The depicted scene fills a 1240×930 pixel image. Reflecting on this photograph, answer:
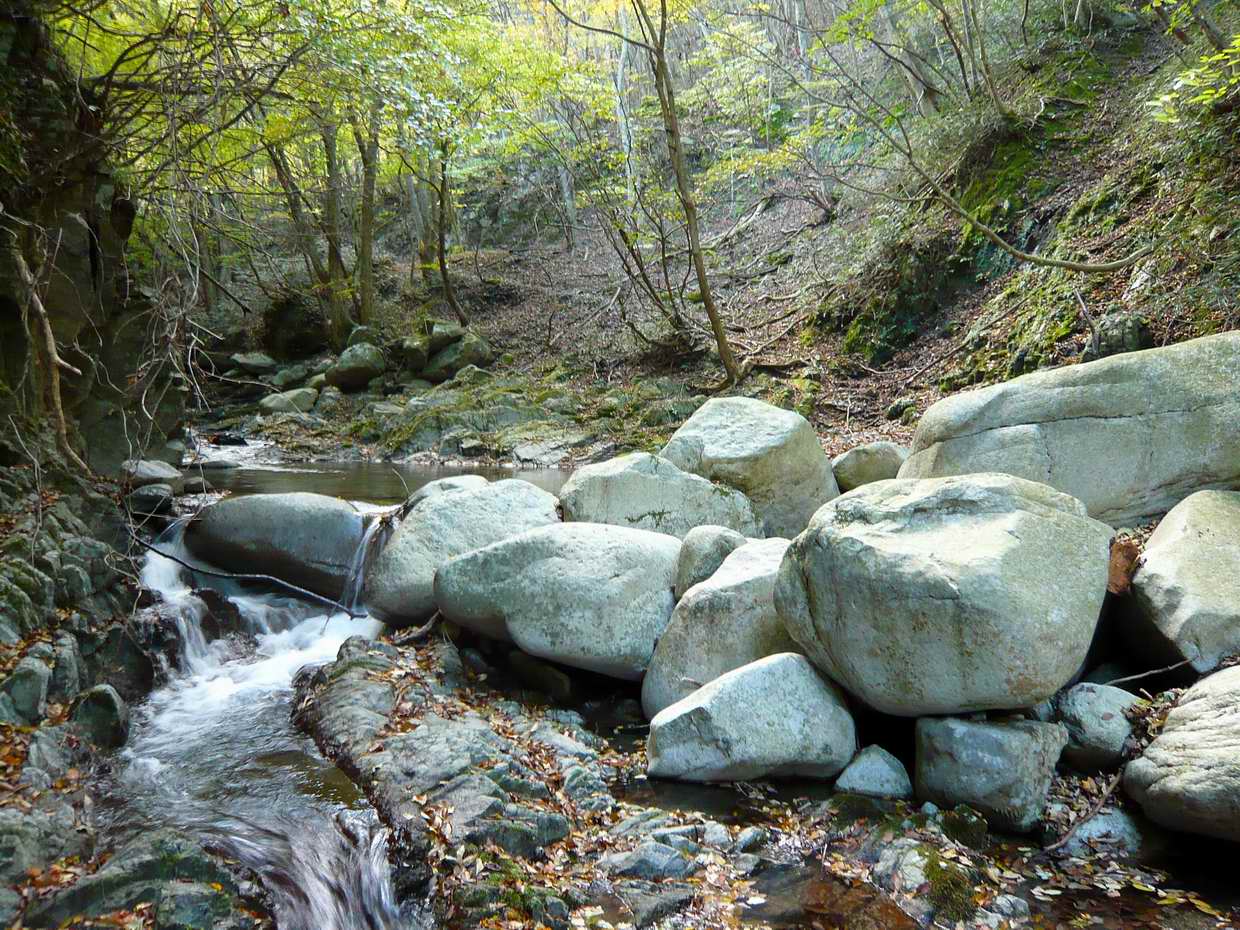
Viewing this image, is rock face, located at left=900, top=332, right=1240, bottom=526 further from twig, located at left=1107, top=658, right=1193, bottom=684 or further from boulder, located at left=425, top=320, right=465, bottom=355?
boulder, located at left=425, top=320, right=465, bottom=355

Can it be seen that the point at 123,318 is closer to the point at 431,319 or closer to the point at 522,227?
the point at 431,319

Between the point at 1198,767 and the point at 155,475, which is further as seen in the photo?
the point at 155,475

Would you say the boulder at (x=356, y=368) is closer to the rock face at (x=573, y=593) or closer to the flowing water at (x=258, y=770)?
the flowing water at (x=258, y=770)

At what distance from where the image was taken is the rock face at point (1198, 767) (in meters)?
3.77

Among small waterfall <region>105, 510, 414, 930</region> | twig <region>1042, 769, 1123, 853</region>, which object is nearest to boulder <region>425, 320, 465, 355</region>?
small waterfall <region>105, 510, 414, 930</region>

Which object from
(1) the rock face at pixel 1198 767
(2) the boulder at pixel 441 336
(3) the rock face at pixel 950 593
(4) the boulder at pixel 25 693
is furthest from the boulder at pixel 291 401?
(1) the rock face at pixel 1198 767

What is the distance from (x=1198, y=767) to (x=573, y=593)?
3832 mm

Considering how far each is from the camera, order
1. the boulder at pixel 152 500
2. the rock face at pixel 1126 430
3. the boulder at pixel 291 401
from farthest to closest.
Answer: the boulder at pixel 291 401 → the boulder at pixel 152 500 → the rock face at pixel 1126 430

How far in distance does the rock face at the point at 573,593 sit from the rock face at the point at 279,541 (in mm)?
1819

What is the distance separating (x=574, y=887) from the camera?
3.81m

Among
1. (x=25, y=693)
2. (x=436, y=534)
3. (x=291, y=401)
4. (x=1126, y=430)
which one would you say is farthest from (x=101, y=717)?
(x=291, y=401)

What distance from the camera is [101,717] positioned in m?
5.07

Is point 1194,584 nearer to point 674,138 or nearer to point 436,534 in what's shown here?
point 436,534

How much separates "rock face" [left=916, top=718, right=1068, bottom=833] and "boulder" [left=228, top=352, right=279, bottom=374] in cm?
2006
